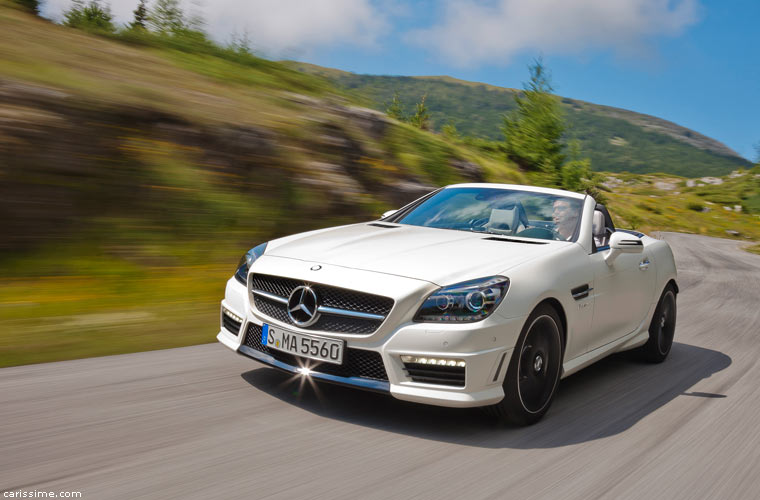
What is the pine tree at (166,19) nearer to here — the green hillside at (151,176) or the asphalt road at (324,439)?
the green hillside at (151,176)

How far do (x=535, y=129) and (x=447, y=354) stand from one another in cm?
2218

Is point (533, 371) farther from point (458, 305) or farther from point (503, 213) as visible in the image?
point (503, 213)

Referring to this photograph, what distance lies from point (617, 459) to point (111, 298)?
4.99 metres

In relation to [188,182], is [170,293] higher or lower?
lower

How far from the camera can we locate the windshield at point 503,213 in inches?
195

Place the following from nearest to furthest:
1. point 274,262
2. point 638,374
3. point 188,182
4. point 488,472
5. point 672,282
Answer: point 488,472 < point 274,262 < point 638,374 < point 672,282 < point 188,182

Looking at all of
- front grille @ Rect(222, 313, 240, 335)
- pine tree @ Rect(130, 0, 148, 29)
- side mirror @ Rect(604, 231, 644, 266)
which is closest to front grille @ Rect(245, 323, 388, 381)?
front grille @ Rect(222, 313, 240, 335)

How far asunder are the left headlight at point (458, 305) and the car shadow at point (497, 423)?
0.63 m

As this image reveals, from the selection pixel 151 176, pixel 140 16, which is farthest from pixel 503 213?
pixel 140 16

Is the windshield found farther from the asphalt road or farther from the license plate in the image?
the license plate

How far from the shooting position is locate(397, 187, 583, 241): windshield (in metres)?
4.96

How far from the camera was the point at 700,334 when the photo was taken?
7.67 metres

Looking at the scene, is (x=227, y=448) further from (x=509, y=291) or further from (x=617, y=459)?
(x=617, y=459)

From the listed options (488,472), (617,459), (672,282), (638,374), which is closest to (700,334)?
(672,282)
